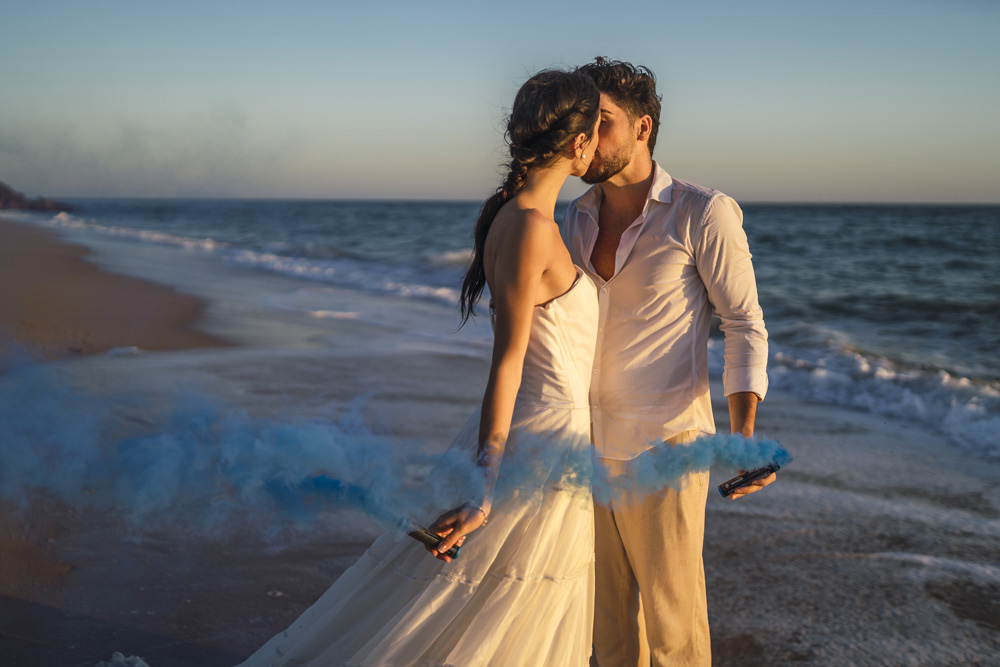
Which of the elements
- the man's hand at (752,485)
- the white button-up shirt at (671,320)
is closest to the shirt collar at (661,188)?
the white button-up shirt at (671,320)

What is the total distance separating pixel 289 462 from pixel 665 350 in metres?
1.25

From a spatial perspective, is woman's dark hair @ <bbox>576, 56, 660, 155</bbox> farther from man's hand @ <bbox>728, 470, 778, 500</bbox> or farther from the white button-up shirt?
man's hand @ <bbox>728, 470, 778, 500</bbox>

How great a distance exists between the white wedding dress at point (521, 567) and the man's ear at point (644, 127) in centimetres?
66

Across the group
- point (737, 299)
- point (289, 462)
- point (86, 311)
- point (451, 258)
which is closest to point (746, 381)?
point (737, 299)

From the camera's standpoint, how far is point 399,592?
2.16 metres

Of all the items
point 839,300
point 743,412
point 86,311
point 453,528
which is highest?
point 743,412

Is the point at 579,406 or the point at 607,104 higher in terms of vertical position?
the point at 607,104

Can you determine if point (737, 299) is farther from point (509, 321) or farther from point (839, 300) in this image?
point (839, 300)

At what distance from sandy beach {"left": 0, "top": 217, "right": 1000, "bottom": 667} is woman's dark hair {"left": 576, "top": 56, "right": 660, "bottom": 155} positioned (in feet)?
4.37

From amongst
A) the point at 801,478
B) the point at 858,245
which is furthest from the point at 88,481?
the point at 858,245

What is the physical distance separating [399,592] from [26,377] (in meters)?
1.56

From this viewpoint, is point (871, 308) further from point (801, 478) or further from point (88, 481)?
point (88, 481)

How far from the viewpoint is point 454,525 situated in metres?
1.91

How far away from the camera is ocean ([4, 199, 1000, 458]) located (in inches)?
286
